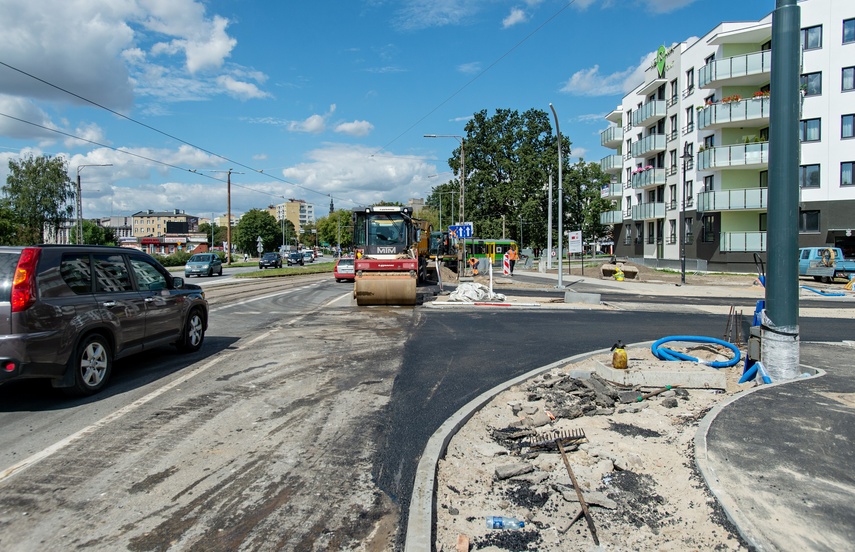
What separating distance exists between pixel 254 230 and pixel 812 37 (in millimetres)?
97077

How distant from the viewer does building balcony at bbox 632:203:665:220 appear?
4575cm

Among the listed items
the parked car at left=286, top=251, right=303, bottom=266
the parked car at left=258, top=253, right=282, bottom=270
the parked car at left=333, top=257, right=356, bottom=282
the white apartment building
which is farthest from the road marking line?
the parked car at left=286, top=251, right=303, bottom=266

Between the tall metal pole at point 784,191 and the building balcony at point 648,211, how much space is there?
4108 centimetres

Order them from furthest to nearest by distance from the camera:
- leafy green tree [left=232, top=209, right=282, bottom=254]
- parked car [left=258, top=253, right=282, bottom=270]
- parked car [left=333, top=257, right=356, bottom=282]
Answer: leafy green tree [left=232, top=209, right=282, bottom=254] < parked car [left=258, top=253, right=282, bottom=270] < parked car [left=333, top=257, right=356, bottom=282]

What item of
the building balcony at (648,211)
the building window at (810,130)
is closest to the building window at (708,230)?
the building balcony at (648,211)

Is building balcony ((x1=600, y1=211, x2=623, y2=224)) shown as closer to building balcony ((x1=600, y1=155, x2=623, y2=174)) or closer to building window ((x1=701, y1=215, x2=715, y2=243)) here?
building balcony ((x1=600, y1=155, x2=623, y2=174))

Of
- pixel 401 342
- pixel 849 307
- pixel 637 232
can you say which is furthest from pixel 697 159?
pixel 401 342

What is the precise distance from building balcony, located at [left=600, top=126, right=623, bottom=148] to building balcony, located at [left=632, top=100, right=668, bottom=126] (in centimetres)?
848

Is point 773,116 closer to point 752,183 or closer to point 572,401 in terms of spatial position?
point 572,401

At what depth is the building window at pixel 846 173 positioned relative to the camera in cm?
3381

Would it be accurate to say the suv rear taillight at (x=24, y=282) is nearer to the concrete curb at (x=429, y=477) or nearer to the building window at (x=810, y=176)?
the concrete curb at (x=429, y=477)

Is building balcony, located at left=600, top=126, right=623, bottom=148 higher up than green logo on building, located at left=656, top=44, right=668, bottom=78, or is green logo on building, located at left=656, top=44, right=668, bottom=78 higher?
green logo on building, located at left=656, top=44, right=668, bottom=78

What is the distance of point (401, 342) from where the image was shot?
10.7 metres

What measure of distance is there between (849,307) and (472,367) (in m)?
16.2
